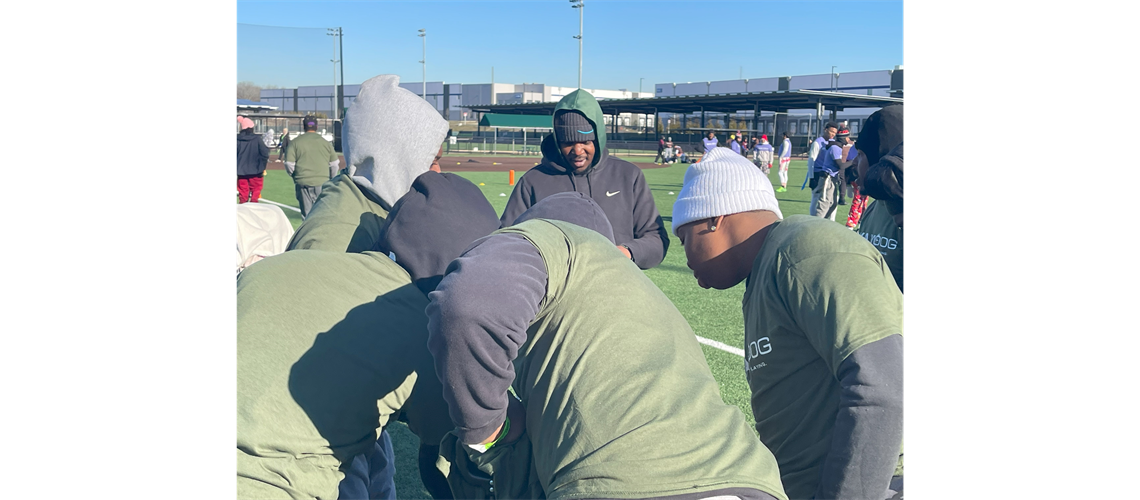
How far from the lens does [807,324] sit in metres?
1.79

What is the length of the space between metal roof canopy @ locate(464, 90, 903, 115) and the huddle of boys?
39075mm

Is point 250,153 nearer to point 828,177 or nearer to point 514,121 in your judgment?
point 828,177

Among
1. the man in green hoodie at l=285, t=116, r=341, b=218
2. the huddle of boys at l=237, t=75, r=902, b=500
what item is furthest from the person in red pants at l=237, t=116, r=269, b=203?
Answer: the huddle of boys at l=237, t=75, r=902, b=500

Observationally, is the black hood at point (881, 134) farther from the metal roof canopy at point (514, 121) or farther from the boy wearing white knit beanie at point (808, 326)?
the metal roof canopy at point (514, 121)

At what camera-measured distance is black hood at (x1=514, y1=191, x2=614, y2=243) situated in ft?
6.21

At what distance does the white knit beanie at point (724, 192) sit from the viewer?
213 centimetres

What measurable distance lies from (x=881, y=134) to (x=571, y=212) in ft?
8.90

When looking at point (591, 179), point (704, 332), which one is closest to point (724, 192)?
point (591, 179)

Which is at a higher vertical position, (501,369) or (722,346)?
(501,369)

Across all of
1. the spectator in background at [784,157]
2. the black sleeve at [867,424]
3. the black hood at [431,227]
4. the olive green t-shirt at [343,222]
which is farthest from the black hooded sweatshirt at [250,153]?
the spectator in background at [784,157]
